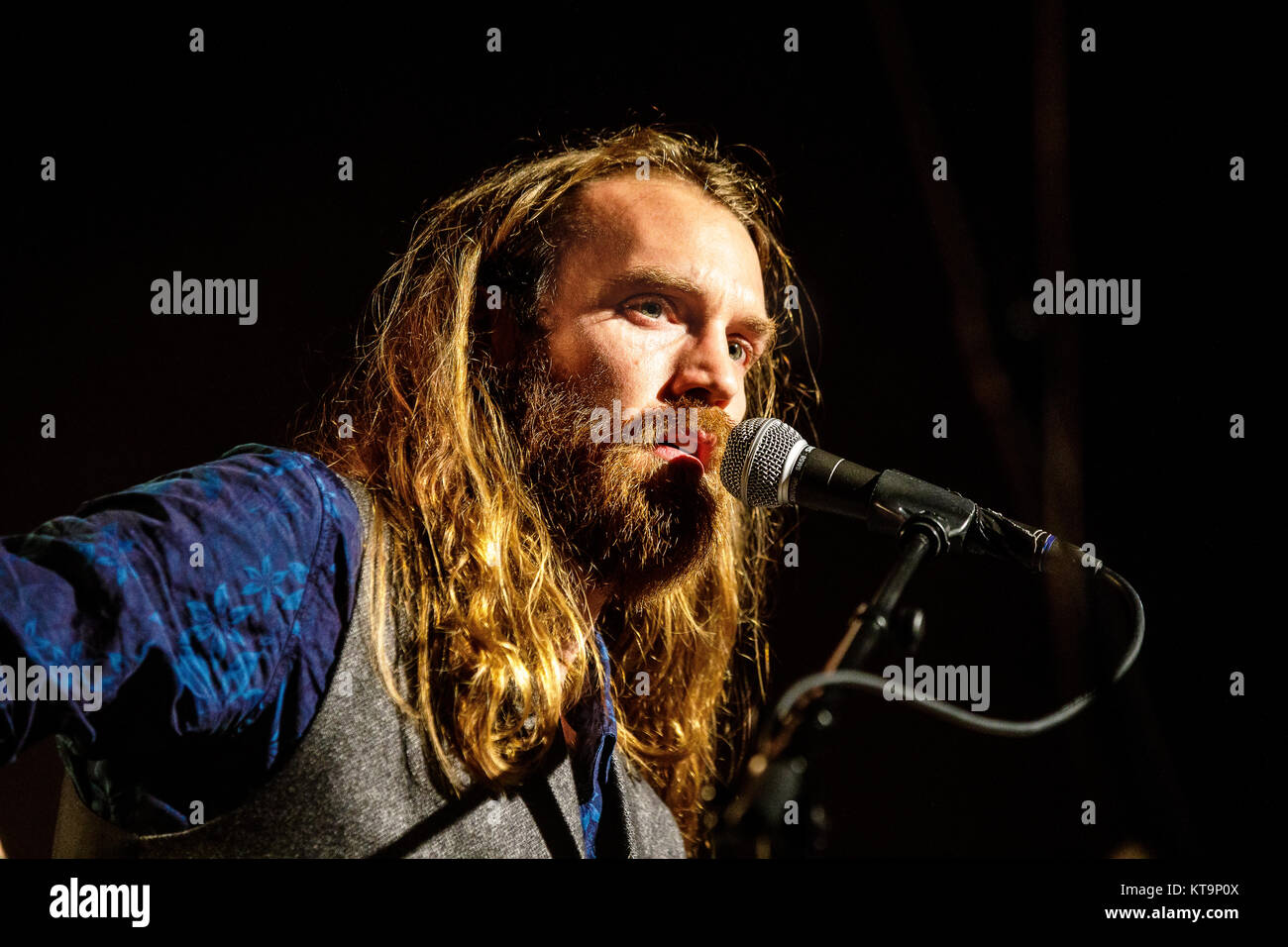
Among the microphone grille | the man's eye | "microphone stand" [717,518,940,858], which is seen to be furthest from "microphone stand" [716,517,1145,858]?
the man's eye

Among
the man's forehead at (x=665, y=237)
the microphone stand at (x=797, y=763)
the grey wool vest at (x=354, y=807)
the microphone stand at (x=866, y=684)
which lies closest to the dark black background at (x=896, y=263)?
the man's forehead at (x=665, y=237)

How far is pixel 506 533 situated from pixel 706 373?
1.53 feet

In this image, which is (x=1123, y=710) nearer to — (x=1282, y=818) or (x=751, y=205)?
(x=1282, y=818)

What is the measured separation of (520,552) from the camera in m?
1.62

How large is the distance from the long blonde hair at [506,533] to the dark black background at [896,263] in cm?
13

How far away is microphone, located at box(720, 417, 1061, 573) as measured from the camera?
115 centimetres

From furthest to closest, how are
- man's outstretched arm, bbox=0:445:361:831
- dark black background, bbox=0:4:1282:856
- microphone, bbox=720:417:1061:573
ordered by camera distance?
dark black background, bbox=0:4:1282:856 → microphone, bbox=720:417:1061:573 → man's outstretched arm, bbox=0:445:361:831

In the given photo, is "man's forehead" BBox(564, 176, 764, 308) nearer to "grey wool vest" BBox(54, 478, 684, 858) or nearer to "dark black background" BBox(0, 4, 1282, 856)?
"dark black background" BBox(0, 4, 1282, 856)

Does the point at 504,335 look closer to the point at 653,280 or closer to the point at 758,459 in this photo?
the point at 653,280

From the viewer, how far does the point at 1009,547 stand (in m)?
1.17

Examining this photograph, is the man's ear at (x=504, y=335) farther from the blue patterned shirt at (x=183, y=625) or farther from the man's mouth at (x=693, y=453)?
the blue patterned shirt at (x=183, y=625)

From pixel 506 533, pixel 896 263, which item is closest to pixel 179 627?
pixel 506 533

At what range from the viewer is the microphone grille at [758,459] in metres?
1.35

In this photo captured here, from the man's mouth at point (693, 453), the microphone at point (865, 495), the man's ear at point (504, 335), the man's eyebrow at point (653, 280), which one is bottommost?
the microphone at point (865, 495)
